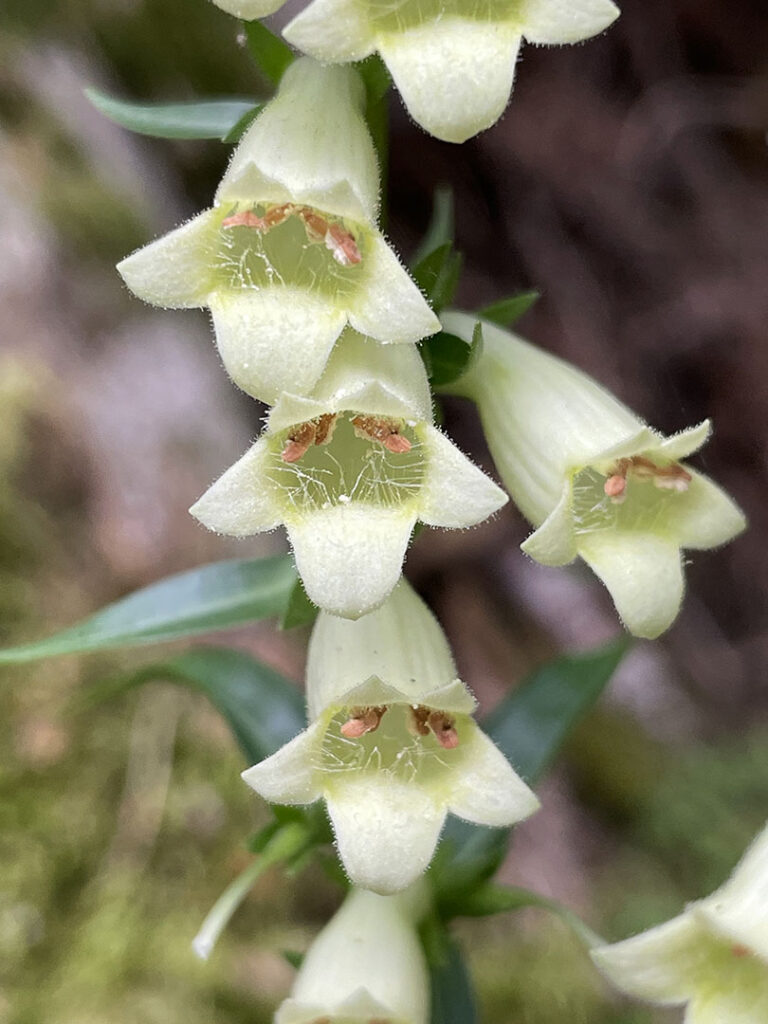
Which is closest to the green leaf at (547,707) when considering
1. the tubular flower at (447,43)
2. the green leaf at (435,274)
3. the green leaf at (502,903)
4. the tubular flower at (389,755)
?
the green leaf at (502,903)

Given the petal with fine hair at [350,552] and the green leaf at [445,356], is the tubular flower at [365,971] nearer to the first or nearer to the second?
the petal with fine hair at [350,552]

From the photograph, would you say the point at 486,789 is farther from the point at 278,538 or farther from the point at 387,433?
Result: the point at 278,538

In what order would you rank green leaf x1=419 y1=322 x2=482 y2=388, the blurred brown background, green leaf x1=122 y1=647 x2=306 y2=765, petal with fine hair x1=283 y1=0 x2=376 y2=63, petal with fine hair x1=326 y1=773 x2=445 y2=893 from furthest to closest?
1. the blurred brown background
2. green leaf x1=122 y1=647 x2=306 y2=765
3. green leaf x1=419 y1=322 x2=482 y2=388
4. petal with fine hair x1=326 y1=773 x2=445 y2=893
5. petal with fine hair x1=283 y1=0 x2=376 y2=63

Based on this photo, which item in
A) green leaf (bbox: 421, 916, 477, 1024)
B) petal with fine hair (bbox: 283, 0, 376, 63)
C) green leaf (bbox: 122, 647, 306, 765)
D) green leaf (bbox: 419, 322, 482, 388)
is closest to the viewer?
petal with fine hair (bbox: 283, 0, 376, 63)

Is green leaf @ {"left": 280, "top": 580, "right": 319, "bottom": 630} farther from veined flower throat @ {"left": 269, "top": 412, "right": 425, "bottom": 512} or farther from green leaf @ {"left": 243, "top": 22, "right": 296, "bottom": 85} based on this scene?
green leaf @ {"left": 243, "top": 22, "right": 296, "bottom": 85}

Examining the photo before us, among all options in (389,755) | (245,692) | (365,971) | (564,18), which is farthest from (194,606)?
(564,18)

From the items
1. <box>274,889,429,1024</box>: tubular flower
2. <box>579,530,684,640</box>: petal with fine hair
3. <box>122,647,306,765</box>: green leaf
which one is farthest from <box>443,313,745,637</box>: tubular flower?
<box>122,647,306,765</box>: green leaf
